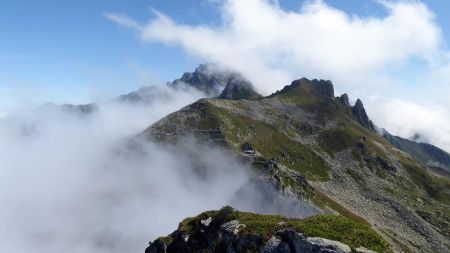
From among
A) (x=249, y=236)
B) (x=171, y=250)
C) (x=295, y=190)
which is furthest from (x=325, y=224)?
(x=295, y=190)

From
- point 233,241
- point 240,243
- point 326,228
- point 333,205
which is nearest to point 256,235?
point 240,243

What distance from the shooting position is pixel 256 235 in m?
47.4

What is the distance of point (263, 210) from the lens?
6565 inches

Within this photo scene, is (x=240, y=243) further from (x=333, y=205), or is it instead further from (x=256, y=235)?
(x=333, y=205)

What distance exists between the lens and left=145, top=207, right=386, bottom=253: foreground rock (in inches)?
1607

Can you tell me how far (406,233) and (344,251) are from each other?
169 metres

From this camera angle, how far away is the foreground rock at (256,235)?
4081 centimetres

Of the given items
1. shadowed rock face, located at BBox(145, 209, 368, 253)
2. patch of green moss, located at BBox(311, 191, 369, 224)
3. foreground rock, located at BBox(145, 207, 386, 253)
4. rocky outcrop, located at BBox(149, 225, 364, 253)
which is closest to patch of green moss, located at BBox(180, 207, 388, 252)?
foreground rock, located at BBox(145, 207, 386, 253)

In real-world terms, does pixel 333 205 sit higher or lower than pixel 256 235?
higher

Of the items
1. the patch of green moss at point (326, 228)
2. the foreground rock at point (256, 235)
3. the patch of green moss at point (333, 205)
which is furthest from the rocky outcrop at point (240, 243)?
the patch of green moss at point (333, 205)

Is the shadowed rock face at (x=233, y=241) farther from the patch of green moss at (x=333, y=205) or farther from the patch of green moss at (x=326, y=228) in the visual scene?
the patch of green moss at (x=333, y=205)

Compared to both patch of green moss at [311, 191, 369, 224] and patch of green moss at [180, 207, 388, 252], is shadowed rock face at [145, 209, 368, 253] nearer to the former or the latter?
patch of green moss at [180, 207, 388, 252]

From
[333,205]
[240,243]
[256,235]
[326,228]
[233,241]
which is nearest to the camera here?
[326,228]

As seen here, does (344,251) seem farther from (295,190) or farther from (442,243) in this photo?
(442,243)
